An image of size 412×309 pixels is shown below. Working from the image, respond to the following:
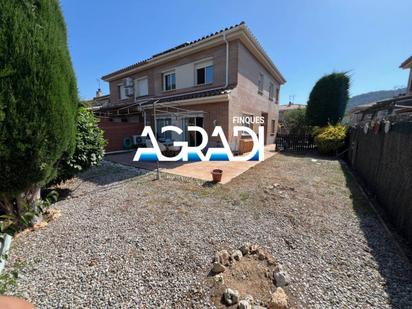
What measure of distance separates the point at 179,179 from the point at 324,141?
9.52 metres

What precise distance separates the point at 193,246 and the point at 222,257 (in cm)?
58

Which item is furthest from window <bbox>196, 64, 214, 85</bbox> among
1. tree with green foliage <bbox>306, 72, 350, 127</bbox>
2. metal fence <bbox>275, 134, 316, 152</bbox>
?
tree with green foliage <bbox>306, 72, 350, 127</bbox>

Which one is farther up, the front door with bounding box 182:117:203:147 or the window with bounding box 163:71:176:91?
the window with bounding box 163:71:176:91

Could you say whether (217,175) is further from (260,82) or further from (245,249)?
(260,82)

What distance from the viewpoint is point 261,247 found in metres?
3.13

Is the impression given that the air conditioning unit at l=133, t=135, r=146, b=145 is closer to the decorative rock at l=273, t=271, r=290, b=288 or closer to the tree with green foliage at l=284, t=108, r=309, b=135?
the tree with green foliage at l=284, t=108, r=309, b=135

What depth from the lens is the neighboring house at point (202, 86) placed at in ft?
34.3

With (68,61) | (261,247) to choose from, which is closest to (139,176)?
(68,61)

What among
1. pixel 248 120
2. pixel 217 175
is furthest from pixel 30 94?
pixel 248 120

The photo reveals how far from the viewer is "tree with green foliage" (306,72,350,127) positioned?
15219 millimetres

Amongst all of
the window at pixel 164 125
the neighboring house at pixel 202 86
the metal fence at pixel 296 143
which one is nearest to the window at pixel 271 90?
the neighboring house at pixel 202 86

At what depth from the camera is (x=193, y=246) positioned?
3.14 meters

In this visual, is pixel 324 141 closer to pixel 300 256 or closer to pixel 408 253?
pixel 408 253

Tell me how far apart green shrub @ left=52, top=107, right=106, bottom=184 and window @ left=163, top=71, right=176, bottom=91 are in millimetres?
9185
